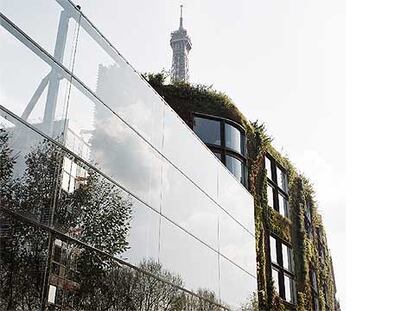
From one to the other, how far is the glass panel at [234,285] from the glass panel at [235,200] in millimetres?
1598

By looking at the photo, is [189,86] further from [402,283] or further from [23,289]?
[23,289]

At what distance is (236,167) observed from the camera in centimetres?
1908

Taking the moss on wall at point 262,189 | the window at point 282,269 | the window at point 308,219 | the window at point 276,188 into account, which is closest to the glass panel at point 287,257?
the window at point 282,269

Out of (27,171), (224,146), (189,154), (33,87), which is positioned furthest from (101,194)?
(224,146)

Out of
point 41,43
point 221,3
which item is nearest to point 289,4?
point 221,3

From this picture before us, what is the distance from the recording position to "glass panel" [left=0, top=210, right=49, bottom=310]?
5527 mm

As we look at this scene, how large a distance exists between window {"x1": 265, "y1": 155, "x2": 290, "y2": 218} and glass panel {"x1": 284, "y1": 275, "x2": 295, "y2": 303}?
9.30 feet

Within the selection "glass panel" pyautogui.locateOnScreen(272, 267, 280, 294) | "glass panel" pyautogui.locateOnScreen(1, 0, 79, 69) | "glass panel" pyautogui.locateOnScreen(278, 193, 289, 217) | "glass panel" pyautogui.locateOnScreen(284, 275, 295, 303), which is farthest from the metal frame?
"glass panel" pyautogui.locateOnScreen(1, 0, 79, 69)

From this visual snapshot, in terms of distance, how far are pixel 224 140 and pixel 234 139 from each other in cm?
64

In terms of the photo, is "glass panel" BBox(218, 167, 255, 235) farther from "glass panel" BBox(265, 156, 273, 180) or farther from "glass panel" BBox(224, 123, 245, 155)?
"glass panel" BBox(265, 156, 273, 180)

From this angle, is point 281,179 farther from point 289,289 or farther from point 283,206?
point 289,289

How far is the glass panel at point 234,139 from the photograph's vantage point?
62.8ft

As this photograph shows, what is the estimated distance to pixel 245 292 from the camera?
589 inches

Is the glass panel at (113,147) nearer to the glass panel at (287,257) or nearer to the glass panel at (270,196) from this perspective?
the glass panel at (270,196)
